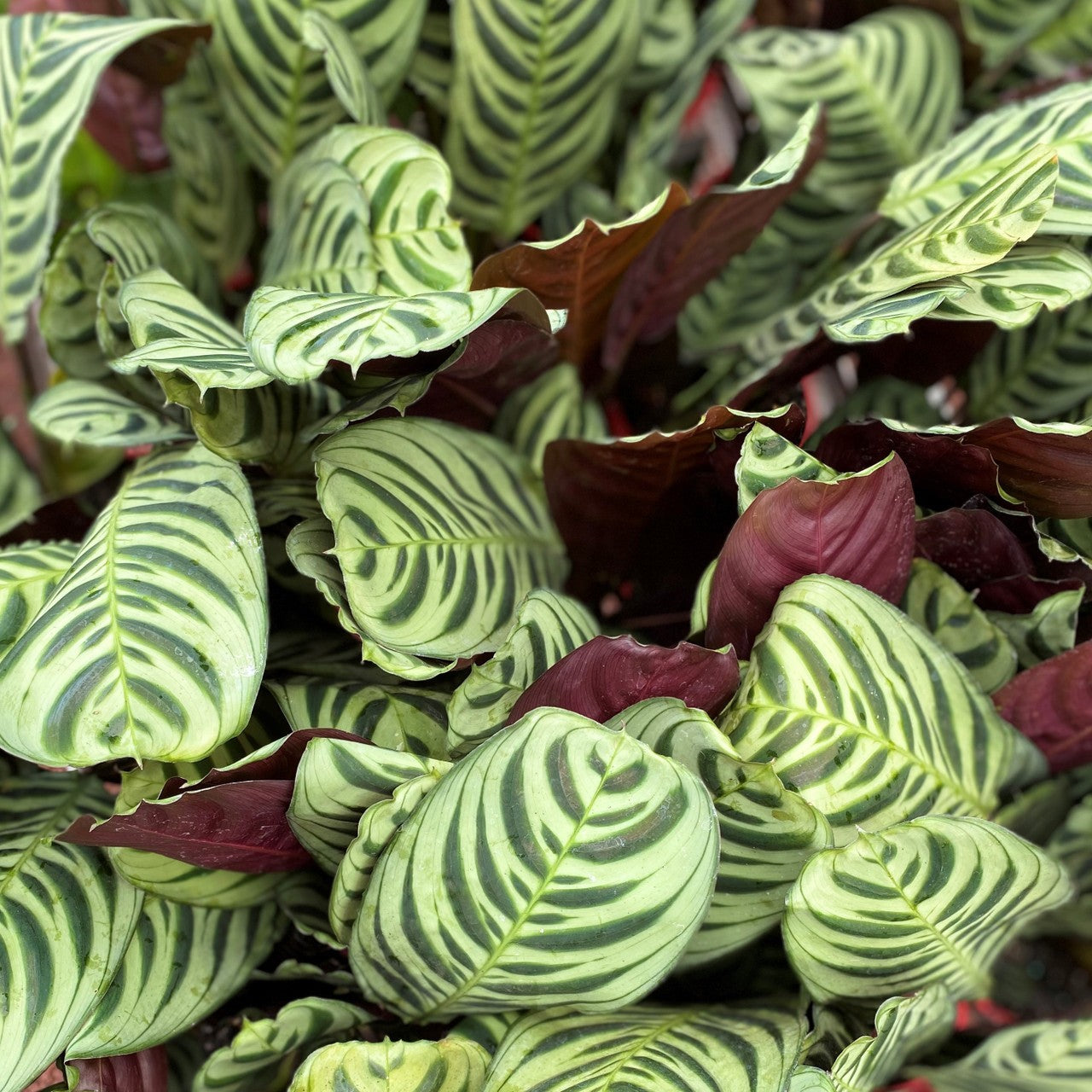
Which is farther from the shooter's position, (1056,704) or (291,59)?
(291,59)

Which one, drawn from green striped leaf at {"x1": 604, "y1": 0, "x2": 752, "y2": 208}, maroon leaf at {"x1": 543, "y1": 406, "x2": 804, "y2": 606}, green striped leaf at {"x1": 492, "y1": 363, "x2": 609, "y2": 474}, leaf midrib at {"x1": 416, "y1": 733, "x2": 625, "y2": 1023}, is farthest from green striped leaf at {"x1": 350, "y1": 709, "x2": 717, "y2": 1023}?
green striped leaf at {"x1": 604, "y1": 0, "x2": 752, "y2": 208}

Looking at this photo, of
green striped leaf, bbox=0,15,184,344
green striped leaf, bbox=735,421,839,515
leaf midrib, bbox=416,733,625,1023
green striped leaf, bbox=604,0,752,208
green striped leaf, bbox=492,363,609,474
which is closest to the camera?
leaf midrib, bbox=416,733,625,1023

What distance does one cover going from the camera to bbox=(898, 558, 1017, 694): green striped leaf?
75cm

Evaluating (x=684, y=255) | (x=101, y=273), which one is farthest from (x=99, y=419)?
(x=684, y=255)

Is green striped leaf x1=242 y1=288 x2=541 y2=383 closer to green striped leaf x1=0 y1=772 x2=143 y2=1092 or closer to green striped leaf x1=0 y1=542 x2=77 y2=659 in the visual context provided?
green striped leaf x1=0 y1=542 x2=77 y2=659

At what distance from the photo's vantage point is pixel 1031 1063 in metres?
0.67

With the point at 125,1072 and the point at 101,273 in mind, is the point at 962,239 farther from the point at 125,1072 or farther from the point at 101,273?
the point at 125,1072

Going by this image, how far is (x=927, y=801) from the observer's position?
2.16ft

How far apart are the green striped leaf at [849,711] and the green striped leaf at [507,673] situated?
→ 12 cm

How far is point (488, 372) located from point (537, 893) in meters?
0.38

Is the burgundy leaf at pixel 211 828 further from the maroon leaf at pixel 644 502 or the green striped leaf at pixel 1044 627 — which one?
the green striped leaf at pixel 1044 627

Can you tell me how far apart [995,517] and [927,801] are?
0.19 meters

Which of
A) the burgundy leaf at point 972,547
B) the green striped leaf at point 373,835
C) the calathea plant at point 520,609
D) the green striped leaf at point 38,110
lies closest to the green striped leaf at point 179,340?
the calathea plant at point 520,609

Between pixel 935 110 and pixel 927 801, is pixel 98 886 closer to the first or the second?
pixel 927 801
